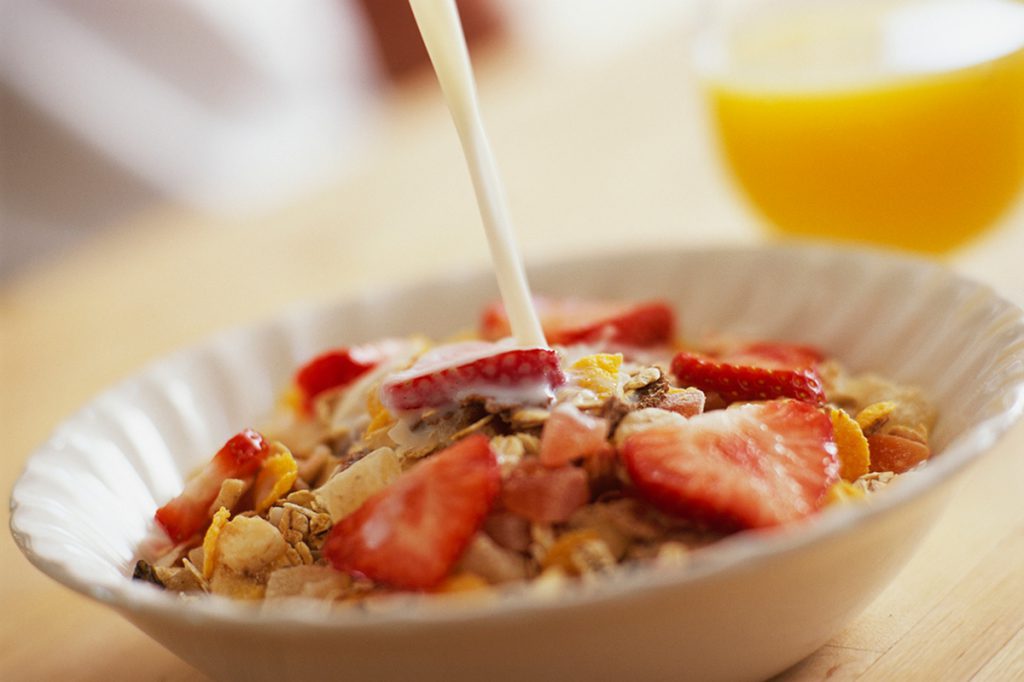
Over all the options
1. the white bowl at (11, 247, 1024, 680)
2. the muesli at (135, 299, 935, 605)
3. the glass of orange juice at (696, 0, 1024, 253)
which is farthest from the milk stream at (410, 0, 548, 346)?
the glass of orange juice at (696, 0, 1024, 253)

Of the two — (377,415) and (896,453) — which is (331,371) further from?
(896,453)

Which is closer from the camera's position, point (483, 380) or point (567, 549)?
point (567, 549)

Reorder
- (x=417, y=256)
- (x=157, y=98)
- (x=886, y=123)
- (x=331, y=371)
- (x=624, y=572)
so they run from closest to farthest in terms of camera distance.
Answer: (x=624, y=572) < (x=331, y=371) < (x=886, y=123) < (x=417, y=256) < (x=157, y=98)

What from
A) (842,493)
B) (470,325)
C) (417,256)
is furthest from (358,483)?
(417,256)

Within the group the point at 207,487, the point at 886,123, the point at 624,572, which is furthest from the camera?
the point at 886,123

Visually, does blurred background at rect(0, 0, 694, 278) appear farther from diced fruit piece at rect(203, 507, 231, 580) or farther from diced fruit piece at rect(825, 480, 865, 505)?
diced fruit piece at rect(825, 480, 865, 505)

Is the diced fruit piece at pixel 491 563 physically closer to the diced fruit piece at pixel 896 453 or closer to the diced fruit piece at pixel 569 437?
the diced fruit piece at pixel 569 437

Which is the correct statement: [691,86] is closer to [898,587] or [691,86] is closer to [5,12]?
[898,587]
